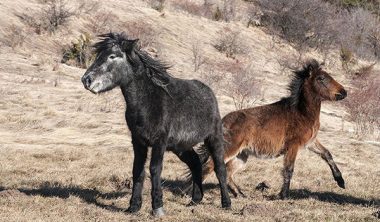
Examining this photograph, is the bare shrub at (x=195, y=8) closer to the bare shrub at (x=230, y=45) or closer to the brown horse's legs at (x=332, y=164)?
the bare shrub at (x=230, y=45)

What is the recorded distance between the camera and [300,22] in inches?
1698

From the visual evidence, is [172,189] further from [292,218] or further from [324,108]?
[324,108]

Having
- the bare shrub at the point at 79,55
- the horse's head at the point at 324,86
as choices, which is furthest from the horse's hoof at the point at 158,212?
the bare shrub at the point at 79,55

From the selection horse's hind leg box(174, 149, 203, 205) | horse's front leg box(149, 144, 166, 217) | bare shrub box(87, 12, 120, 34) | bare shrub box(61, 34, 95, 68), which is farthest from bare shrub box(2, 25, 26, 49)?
horse's front leg box(149, 144, 166, 217)

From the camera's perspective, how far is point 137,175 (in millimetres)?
8102

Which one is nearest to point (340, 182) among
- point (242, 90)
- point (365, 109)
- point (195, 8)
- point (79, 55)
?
point (365, 109)

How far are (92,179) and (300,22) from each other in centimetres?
3465

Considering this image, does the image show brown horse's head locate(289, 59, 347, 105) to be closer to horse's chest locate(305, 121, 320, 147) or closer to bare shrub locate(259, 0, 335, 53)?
horse's chest locate(305, 121, 320, 147)

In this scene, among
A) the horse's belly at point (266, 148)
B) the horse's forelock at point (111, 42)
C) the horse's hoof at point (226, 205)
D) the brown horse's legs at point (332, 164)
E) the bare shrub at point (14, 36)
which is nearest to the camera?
the horse's forelock at point (111, 42)

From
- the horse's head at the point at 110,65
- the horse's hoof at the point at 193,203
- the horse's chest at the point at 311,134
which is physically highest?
the horse's head at the point at 110,65

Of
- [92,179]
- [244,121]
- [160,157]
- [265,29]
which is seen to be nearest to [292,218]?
[160,157]

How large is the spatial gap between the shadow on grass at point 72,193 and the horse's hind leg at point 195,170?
4.02 ft

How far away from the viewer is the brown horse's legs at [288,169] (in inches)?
387

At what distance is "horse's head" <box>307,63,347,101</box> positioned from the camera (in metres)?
10.5
